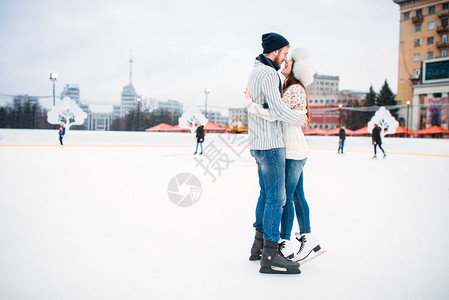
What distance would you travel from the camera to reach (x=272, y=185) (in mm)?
2057

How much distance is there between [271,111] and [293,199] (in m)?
0.72

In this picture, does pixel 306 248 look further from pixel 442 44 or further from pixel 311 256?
pixel 442 44

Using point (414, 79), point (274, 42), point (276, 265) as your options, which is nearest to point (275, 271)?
point (276, 265)

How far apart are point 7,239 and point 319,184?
479cm

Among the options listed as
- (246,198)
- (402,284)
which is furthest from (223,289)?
(246,198)

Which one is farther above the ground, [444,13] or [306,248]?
[444,13]

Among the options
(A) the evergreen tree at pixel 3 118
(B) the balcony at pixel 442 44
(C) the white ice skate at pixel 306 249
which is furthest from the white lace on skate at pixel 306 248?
(B) the balcony at pixel 442 44

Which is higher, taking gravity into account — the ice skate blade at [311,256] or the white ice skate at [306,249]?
the white ice skate at [306,249]

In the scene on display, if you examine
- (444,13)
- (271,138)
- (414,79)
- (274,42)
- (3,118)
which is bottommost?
(271,138)

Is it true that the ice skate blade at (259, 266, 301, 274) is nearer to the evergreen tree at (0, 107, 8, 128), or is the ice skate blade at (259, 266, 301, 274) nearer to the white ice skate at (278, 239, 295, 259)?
the white ice skate at (278, 239, 295, 259)

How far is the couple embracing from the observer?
1.99 m

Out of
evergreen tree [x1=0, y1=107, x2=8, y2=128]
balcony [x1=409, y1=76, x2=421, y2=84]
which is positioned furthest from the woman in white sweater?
evergreen tree [x1=0, y1=107, x2=8, y2=128]

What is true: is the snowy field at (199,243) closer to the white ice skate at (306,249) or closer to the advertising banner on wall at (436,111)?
the white ice skate at (306,249)

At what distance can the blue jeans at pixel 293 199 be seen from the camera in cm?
213
